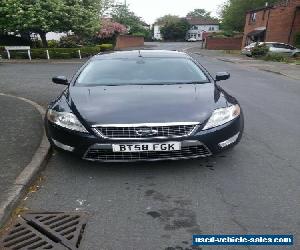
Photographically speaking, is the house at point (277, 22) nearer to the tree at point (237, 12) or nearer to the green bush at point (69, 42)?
the tree at point (237, 12)

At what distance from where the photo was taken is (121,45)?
170 ft

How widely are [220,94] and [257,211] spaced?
1884 millimetres

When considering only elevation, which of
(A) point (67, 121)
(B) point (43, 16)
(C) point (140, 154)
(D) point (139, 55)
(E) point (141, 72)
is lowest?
(B) point (43, 16)

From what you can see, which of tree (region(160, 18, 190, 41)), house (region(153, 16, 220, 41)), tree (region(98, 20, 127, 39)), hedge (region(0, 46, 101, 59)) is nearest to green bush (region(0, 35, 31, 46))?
hedge (region(0, 46, 101, 59))

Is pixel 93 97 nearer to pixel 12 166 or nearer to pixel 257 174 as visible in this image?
pixel 12 166

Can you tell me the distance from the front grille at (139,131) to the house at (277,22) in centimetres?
3745

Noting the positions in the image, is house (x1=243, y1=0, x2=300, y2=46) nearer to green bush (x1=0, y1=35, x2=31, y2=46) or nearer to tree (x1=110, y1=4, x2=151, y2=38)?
green bush (x1=0, y1=35, x2=31, y2=46)

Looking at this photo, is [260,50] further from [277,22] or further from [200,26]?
[200,26]

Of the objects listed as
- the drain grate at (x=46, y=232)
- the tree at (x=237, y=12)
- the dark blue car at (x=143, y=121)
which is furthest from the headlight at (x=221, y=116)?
the tree at (x=237, y=12)

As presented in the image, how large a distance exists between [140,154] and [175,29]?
9152 centimetres

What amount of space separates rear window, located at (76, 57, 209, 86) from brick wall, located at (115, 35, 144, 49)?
140 feet

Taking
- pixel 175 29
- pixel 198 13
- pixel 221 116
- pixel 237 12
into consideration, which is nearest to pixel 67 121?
pixel 221 116

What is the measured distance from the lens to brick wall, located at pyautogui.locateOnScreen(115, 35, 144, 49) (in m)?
50.5

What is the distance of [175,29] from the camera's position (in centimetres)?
9256
